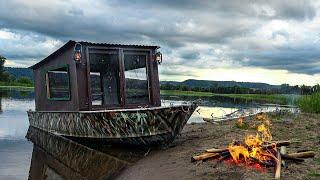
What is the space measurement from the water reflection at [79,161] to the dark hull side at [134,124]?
526mm

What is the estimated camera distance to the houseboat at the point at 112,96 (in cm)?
1152

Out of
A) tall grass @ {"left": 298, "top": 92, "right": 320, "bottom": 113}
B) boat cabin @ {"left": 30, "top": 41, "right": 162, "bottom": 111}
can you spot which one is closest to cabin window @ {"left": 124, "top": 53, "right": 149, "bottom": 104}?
boat cabin @ {"left": 30, "top": 41, "right": 162, "bottom": 111}

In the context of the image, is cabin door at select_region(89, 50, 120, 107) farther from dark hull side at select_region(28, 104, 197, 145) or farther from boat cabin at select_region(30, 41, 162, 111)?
dark hull side at select_region(28, 104, 197, 145)

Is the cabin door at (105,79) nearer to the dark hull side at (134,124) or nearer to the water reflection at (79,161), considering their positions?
the dark hull side at (134,124)

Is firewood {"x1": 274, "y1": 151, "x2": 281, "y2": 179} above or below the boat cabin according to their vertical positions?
below

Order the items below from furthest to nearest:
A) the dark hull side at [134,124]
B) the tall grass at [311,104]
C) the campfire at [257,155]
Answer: the tall grass at [311,104]
the dark hull side at [134,124]
the campfire at [257,155]

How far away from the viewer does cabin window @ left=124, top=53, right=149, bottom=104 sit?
1348cm

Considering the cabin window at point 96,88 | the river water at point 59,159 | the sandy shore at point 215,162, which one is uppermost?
the cabin window at point 96,88

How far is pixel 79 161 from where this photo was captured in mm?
12977

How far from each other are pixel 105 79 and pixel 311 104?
10.1 m

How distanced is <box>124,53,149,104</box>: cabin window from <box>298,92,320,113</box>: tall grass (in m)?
8.61

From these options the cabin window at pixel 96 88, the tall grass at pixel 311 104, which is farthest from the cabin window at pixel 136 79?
the tall grass at pixel 311 104

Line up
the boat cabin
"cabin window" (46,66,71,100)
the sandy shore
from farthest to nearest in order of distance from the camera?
1. "cabin window" (46,66,71,100)
2. the boat cabin
3. the sandy shore

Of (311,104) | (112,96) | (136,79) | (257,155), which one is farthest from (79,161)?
(311,104)
